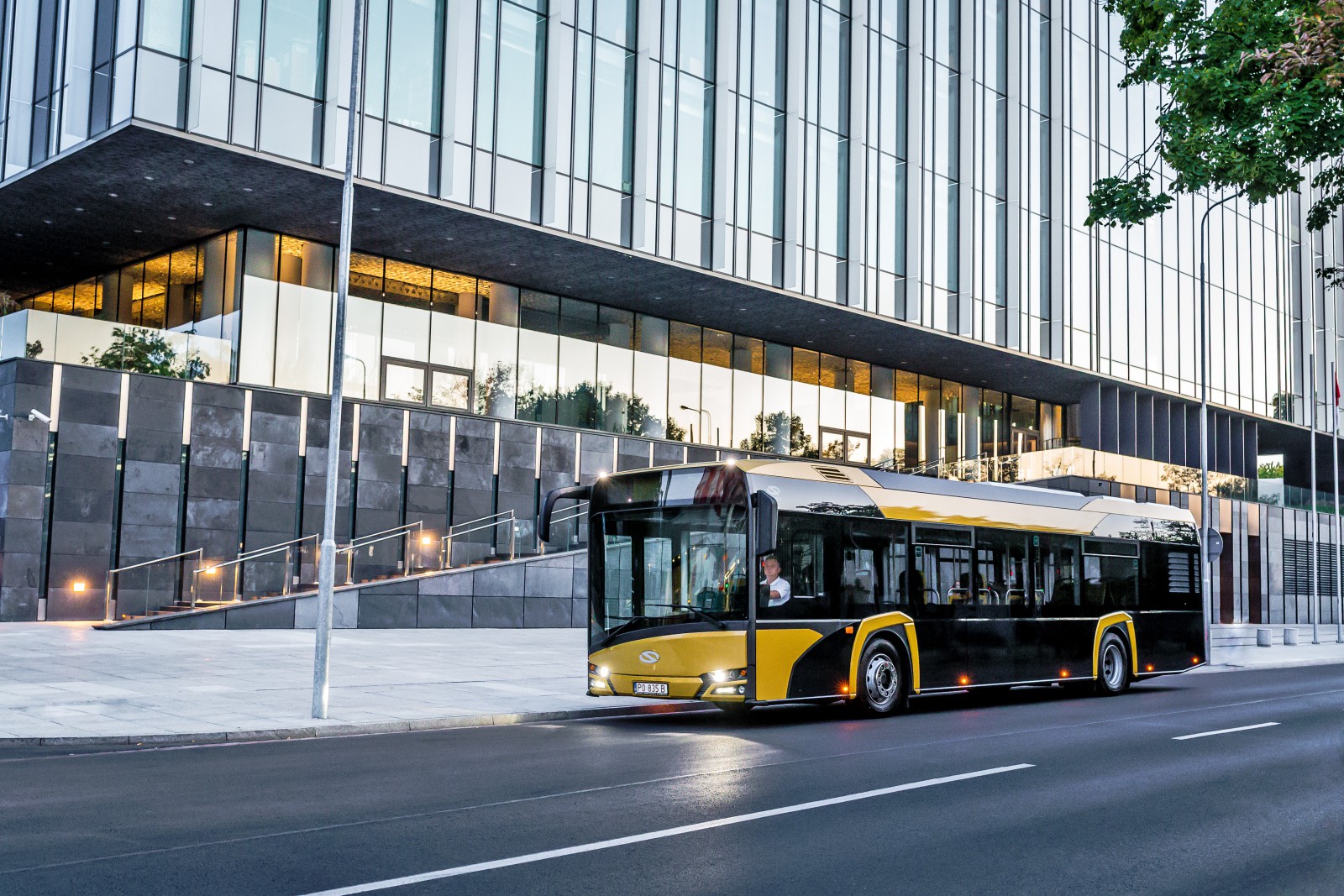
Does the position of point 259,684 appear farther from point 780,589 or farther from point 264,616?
point 264,616

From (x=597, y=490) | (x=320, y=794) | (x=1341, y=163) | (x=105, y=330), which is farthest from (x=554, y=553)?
(x=320, y=794)

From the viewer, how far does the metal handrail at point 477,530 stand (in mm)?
30969

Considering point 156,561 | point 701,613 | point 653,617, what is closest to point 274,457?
point 156,561

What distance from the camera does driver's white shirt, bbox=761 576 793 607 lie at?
13945mm

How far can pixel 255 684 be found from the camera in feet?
55.3

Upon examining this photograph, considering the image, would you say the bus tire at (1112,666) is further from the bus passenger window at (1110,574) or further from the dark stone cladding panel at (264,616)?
the dark stone cladding panel at (264,616)

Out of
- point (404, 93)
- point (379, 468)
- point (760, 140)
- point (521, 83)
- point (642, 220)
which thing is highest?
point (760, 140)

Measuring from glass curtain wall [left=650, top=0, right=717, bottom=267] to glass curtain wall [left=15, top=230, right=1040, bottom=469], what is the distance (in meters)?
5.22

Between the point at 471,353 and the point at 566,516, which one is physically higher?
the point at 471,353

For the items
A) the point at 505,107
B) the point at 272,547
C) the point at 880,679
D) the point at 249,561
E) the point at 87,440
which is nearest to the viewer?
the point at 880,679

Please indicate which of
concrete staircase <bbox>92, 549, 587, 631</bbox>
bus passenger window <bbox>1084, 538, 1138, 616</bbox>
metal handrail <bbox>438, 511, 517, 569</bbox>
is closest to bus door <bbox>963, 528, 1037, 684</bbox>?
bus passenger window <bbox>1084, 538, 1138, 616</bbox>

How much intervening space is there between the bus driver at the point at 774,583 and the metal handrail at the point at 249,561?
17024 mm

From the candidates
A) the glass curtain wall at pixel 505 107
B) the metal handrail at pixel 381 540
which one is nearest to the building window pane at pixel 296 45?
the glass curtain wall at pixel 505 107

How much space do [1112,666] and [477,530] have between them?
55.8ft
